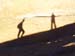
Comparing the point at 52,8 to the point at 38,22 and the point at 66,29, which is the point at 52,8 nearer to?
the point at 38,22

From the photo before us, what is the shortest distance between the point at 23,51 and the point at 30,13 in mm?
9373

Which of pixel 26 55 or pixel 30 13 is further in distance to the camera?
pixel 30 13

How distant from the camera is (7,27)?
17391 millimetres

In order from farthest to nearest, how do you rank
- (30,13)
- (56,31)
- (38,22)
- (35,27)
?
(30,13) → (38,22) → (35,27) → (56,31)

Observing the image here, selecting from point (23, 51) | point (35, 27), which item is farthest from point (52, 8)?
point (23, 51)

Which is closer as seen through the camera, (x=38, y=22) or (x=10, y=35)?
(x=10, y=35)

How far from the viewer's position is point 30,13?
66.1 feet

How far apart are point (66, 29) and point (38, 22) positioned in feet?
13.5

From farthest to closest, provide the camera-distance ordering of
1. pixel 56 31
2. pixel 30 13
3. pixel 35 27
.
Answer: pixel 30 13 → pixel 35 27 → pixel 56 31

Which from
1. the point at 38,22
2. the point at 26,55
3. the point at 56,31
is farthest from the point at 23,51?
the point at 38,22

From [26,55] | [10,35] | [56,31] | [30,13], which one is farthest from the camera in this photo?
[30,13]

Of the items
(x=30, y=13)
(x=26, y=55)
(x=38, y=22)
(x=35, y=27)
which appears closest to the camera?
(x=26, y=55)

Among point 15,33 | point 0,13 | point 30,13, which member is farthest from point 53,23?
point 0,13

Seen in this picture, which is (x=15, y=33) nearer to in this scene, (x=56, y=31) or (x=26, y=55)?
(x=56, y=31)
